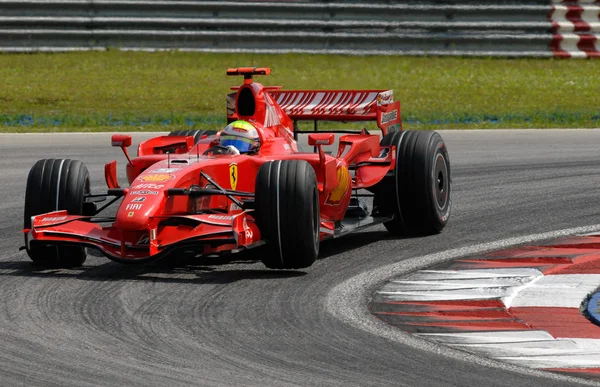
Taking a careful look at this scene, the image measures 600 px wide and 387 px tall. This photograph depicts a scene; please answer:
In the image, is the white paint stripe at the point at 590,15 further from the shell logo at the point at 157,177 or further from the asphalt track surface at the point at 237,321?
the shell logo at the point at 157,177

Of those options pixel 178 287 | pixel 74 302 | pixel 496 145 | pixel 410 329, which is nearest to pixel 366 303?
pixel 410 329

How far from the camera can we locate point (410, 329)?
6.46 m

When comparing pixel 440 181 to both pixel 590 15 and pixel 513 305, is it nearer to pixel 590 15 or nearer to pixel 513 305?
pixel 513 305

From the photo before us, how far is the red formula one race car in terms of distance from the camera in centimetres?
780

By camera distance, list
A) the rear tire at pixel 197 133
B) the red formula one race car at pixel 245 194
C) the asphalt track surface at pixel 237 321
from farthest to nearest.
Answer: the rear tire at pixel 197 133 → the red formula one race car at pixel 245 194 → the asphalt track surface at pixel 237 321

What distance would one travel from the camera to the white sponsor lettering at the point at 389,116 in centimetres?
1029

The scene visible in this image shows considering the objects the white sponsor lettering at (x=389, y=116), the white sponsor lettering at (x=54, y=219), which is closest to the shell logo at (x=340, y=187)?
the white sponsor lettering at (x=389, y=116)

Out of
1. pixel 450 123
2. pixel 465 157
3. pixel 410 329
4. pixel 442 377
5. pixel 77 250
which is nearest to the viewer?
pixel 442 377

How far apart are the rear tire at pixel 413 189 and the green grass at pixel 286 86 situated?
7.63 m

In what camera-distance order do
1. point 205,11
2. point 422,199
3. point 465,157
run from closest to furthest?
1. point 422,199
2. point 465,157
3. point 205,11

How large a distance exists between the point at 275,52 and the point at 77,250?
12.1 m

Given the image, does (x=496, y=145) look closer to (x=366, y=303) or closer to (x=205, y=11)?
(x=205, y=11)

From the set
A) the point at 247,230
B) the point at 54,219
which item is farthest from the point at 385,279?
the point at 54,219

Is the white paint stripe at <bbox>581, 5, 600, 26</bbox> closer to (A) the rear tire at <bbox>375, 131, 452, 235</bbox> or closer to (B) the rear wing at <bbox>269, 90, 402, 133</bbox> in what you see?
(B) the rear wing at <bbox>269, 90, 402, 133</bbox>
